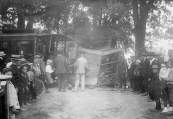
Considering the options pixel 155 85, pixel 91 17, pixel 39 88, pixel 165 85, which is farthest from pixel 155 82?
pixel 91 17

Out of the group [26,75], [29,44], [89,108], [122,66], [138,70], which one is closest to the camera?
[89,108]

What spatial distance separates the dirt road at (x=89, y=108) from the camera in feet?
A: 22.4

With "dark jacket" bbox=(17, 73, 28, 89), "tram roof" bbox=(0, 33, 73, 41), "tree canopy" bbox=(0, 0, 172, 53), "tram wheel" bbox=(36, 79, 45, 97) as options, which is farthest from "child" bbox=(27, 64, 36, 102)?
"tree canopy" bbox=(0, 0, 172, 53)

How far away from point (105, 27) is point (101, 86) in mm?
7541

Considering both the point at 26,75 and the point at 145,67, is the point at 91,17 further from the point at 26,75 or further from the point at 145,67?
the point at 26,75

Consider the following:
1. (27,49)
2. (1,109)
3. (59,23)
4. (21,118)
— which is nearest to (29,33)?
(27,49)

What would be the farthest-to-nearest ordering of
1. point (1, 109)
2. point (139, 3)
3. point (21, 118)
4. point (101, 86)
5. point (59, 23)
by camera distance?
point (59, 23) → point (139, 3) → point (101, 86) → point (21, 118) → point (1, 109)

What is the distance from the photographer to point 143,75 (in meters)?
10.9

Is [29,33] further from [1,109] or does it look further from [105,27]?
[1,109]

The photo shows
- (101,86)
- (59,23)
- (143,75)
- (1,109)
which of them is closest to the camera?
(1,109)

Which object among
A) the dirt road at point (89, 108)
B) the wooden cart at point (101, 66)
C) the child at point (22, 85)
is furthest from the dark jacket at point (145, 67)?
the child at point (22, 85)

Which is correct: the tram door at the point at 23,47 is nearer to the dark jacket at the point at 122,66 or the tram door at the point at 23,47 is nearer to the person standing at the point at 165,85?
the dark jacket at the point at 122,66

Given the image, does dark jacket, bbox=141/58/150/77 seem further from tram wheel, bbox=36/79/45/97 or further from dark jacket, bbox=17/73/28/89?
dark jacket, bbox=17/73/28/89

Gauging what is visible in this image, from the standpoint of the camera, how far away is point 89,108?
7.87 meters
